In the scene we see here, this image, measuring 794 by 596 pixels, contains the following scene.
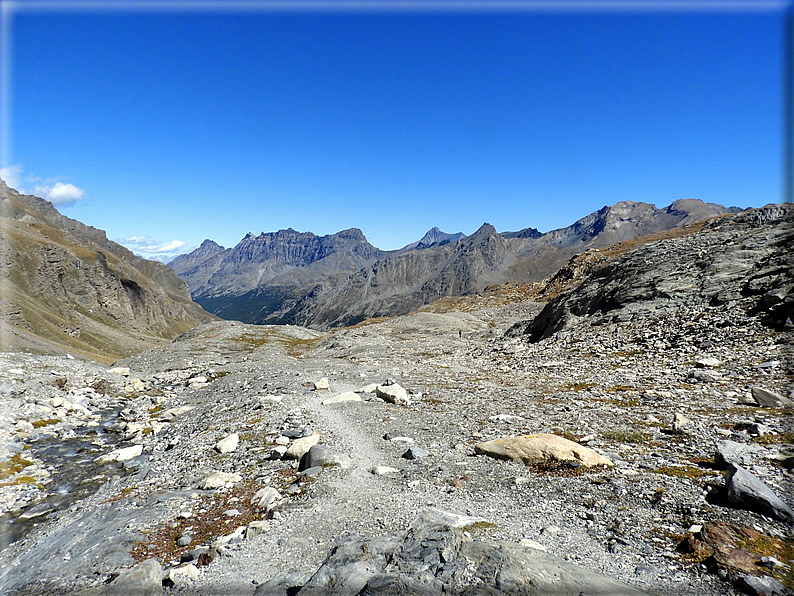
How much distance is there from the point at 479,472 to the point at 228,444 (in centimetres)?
1202

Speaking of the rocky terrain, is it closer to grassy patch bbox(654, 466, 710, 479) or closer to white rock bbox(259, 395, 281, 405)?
grassy patch bbox(654, 466, 710, 479)

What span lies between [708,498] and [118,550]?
14.9 meters

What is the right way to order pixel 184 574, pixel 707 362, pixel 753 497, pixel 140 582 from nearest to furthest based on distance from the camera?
pixel 140 582 < pixel 753 497 < pixel 184 574 < pixel 707 362

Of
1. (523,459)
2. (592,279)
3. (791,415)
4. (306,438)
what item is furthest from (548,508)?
(592,279)

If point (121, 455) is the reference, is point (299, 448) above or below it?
above

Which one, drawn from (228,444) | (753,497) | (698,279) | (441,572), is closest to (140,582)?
(441,572)

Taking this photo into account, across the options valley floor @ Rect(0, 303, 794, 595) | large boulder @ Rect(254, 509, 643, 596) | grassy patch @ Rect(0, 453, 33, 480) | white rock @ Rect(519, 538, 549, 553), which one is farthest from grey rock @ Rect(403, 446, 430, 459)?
grassy patch @ Rect(0, 453, 33, 480)

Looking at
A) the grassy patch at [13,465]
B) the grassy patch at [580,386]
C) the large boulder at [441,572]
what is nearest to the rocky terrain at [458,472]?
the large boulder at [441,572]

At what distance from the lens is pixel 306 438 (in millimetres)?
17203

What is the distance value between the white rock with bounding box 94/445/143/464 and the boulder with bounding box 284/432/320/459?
11449 mm

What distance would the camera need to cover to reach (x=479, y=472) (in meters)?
13.0

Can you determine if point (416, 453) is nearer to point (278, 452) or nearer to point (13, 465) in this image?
point (278, 452)

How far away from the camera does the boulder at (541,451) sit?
495 inches

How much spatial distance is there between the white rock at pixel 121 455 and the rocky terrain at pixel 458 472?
96mm
